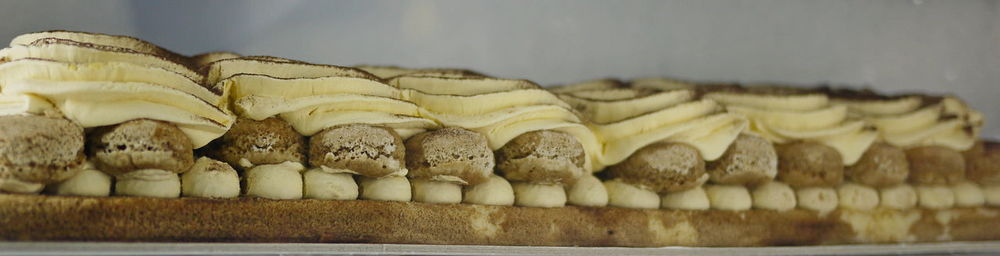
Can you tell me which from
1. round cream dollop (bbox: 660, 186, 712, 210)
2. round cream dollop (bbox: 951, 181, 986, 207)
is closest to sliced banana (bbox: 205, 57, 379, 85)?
round cream dollop (bbox: 660, 186, 712, 210)

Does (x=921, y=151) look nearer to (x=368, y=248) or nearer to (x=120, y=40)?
(x=368, y=248)

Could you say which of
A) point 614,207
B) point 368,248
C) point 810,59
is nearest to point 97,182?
point 368,248

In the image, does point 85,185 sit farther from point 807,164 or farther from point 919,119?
point 919,119

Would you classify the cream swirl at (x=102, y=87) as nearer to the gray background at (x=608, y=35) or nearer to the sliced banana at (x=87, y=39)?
the sliced banana at (x=87, y=39)

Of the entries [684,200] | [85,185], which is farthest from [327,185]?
[684,200]

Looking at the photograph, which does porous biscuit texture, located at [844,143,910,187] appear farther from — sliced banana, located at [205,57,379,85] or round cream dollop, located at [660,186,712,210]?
sliced banana, located at [205,57,379,85]
